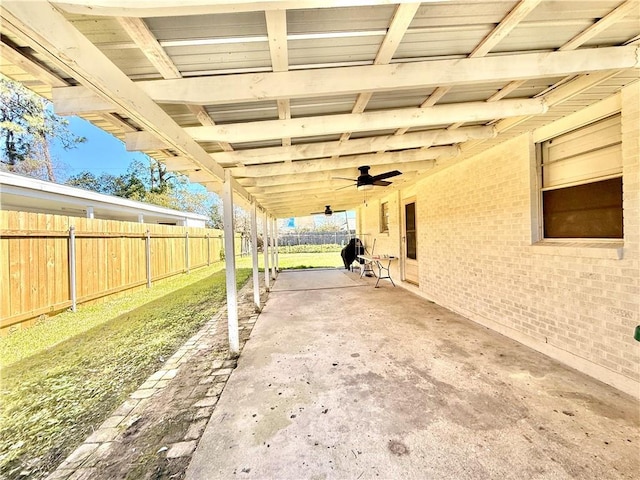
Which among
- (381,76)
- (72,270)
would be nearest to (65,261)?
(72,270)

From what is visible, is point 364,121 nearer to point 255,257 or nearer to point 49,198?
point 255,257

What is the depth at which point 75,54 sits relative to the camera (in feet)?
3.51

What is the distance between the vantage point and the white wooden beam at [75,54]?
90 cm

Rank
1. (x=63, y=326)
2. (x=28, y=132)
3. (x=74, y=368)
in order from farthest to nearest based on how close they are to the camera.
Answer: (x=28, y=132), (x=63, y=326), (x=74, y=368)

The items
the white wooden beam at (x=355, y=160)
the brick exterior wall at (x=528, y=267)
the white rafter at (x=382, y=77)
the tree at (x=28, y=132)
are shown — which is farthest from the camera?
the tree at (x=28, y=132)

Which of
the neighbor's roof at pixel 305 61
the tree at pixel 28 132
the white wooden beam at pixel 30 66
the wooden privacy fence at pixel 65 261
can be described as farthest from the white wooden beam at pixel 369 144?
the tree at pixel 28 132

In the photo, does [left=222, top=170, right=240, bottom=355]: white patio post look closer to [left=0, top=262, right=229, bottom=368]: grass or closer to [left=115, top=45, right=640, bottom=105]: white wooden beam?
[left=115, top=45, right=640, bottom=105]: white wooden beam

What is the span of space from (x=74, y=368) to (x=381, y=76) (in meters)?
4.09

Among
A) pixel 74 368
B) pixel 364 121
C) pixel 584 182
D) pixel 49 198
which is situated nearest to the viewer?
pixel 364 121

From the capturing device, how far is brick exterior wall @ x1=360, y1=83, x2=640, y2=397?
7.50 ft

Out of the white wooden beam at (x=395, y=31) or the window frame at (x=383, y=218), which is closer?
the white wooden beam at (x=395, y=31)

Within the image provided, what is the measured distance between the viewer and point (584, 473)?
1.52 meters

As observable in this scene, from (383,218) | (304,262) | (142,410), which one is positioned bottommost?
(142,410)

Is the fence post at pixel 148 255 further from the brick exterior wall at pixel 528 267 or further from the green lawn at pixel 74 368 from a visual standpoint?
the brick exterior wall at pixel 528 267
